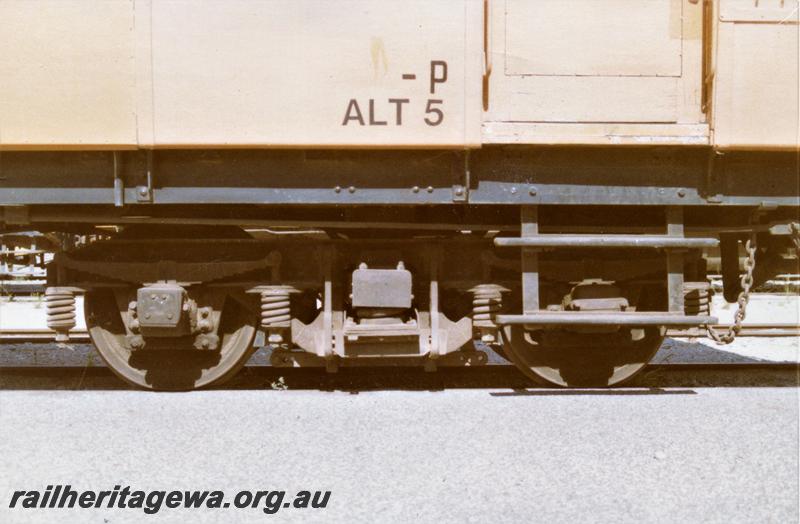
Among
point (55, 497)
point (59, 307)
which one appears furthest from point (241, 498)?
point (59, 307)

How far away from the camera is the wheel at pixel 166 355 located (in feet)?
15.2

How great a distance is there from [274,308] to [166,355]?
0.96 meters

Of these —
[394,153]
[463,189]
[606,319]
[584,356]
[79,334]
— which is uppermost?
[394,153]

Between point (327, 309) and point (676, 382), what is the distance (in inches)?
109

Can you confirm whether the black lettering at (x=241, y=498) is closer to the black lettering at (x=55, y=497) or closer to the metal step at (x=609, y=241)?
the black lettering at (x=55, y=497)

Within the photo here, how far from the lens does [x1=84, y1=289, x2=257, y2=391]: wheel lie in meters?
4.63

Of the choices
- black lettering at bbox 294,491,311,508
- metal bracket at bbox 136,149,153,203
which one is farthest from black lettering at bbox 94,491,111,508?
metal bracket at bbox 136,149,153,203
